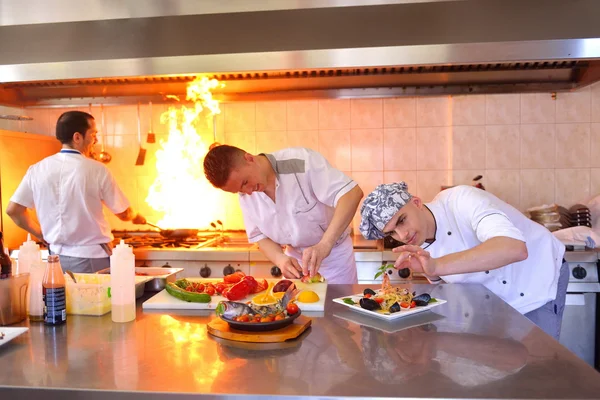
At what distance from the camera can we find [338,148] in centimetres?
409

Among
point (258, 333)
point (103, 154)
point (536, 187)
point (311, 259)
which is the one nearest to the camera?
point (258, 333)

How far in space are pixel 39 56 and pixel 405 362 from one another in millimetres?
1820

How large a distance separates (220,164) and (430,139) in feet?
7.45

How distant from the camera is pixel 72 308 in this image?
185 cm

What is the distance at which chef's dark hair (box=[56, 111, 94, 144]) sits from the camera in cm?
306

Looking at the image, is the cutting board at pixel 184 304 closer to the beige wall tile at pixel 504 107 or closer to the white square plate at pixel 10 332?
the white square plate at pixel 10 332

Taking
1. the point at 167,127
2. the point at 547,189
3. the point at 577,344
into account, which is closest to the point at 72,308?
the point at 167,127

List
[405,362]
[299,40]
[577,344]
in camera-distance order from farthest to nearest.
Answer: [577,344], [299,40], [405,362]

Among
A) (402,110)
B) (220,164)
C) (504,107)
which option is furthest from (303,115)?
(220,164)

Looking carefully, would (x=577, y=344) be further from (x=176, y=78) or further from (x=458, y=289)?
(x=176, y=78)

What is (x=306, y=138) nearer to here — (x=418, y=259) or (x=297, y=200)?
(x=297, y=200)

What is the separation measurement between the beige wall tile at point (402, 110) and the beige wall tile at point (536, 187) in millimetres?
916

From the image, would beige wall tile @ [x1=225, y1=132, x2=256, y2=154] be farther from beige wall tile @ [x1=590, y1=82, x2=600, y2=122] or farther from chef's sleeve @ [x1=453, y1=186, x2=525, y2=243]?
beige wall tile @ [x1=590, y1=82, x2=600, y2=122]

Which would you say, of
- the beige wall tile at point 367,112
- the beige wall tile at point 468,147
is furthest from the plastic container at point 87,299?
the beige wall tile at point 468,147
